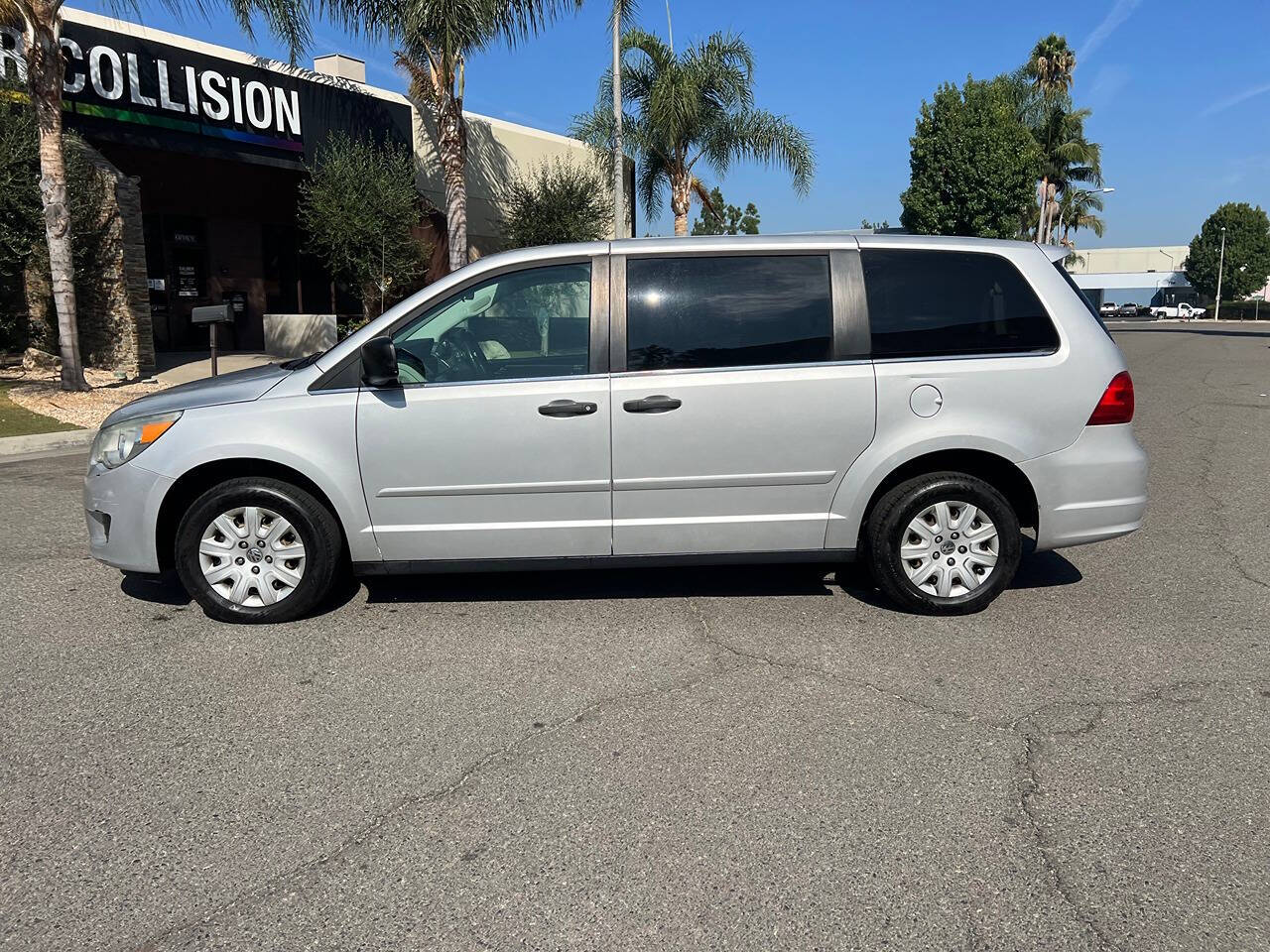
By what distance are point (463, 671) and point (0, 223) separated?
1412 centimetres

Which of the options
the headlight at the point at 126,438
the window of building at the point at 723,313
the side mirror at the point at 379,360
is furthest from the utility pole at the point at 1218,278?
the headlight at the point at 126,438

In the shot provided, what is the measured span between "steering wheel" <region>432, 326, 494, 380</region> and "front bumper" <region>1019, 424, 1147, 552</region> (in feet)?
8.87

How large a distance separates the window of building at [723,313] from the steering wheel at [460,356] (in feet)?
2.36

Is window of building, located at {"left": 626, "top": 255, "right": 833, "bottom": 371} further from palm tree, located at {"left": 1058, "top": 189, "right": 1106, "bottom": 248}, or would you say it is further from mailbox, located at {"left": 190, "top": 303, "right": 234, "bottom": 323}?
palm tree, located at {"left": 1058, "top": 189, "right": 1106, "bottom": 248}

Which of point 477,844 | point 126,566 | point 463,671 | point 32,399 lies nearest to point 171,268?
point 32,399

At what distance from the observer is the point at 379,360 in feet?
14.9

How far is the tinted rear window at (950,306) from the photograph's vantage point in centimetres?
487

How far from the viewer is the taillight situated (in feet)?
15.9

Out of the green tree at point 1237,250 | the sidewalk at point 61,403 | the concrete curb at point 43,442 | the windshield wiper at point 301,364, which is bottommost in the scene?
the concrete curb at point 43,442

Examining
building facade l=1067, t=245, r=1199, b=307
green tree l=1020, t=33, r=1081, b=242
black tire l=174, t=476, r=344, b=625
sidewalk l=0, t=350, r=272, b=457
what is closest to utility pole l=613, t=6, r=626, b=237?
sidewalk l=0, t=350, r=272, b=457

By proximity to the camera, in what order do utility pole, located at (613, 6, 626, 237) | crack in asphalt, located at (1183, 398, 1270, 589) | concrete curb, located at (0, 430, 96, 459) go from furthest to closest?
utility pole, located at (613, 6, 626, 237) → concrete curb, located at (0, 430, 96, 459) → crack in asphalt, located at (1183, 398, 1270, 589)

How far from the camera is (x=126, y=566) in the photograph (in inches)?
192

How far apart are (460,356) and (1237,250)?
104 metres

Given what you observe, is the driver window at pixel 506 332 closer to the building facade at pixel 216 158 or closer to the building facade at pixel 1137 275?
the building facade at pixel 216 158
